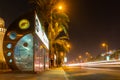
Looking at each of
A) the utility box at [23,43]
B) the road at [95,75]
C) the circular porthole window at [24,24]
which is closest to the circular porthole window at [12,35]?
the utility box at [23,43]

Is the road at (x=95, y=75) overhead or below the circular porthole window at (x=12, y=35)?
below

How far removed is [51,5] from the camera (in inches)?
1844

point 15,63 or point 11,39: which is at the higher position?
point 11,39

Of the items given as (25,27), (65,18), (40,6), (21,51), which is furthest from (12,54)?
(65,18)

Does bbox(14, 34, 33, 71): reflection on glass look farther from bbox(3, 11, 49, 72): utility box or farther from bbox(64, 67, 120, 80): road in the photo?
bbox(64, 67, 120, 80): road

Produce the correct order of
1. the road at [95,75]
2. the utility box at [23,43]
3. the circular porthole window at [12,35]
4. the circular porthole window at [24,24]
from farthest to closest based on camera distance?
the circular porthole window at [12,35], the circular porthole window at [24,24], the utility box at [23,43], the road at [95,75]

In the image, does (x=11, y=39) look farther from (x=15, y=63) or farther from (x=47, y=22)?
(x=47, y=22)

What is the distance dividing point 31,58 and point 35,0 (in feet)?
71.1

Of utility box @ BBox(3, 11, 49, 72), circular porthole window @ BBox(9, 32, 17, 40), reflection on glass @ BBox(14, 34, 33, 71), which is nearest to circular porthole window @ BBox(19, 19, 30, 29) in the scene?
utility box @ BBox(3, 11, 49, 72)

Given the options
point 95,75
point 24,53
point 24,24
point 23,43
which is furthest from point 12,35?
point 95,75

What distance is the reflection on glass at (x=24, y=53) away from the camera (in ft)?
85.1

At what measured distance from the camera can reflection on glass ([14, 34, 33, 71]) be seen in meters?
25.9

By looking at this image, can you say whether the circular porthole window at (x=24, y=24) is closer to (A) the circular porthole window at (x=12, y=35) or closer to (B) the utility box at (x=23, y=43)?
(B) the utility box at (x=23, y=43)

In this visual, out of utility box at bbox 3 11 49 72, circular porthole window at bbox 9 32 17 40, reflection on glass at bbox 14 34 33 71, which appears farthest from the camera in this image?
circular porthole window at bbox 9 32 17 40
